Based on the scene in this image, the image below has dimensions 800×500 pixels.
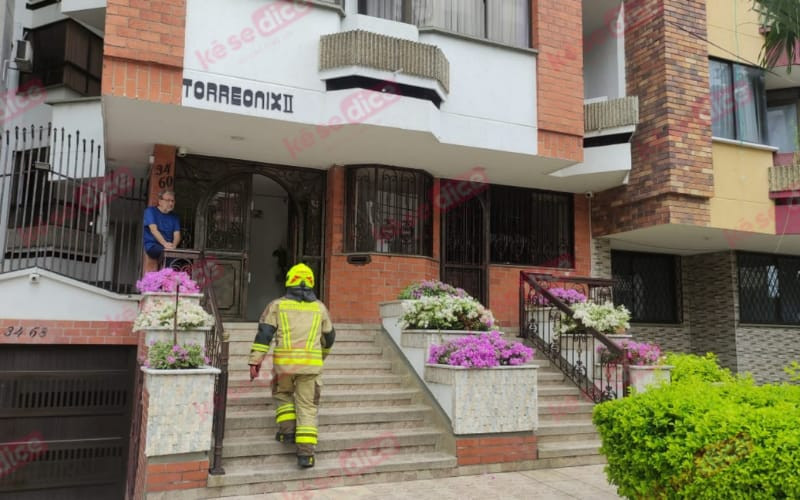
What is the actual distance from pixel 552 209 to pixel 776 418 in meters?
8.58

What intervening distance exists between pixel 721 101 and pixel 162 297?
10392 millimetres

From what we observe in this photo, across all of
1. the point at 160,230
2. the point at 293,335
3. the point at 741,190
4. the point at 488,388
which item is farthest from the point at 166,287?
the point at 741,190

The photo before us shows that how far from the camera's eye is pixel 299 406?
20.5 ft

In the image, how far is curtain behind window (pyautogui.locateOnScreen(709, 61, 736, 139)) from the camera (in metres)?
11.8

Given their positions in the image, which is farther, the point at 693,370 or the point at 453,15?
the point at 453,15

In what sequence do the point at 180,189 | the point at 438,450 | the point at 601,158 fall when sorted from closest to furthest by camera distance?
the point at 438,450
the point at 180,189
the point at 601,158

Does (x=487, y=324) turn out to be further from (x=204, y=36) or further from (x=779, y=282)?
(x=779, y=282)

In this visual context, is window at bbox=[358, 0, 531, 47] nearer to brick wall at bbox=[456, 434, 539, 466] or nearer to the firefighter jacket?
the firefighter jacket

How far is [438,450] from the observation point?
7129mm

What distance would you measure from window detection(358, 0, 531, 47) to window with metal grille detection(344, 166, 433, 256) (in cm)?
237

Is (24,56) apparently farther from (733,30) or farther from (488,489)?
(733,30)

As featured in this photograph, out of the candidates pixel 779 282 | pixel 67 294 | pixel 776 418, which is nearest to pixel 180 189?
pixel 67 294

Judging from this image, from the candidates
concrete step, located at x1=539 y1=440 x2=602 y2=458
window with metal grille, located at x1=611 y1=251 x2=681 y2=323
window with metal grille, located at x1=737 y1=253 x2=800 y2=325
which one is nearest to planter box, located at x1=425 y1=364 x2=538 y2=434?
concrete step, located at x1=539 y1=440 x2=602 y2=458

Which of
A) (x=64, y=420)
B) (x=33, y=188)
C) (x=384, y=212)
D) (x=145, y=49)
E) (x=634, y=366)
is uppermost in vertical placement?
(x=145, y=49)
